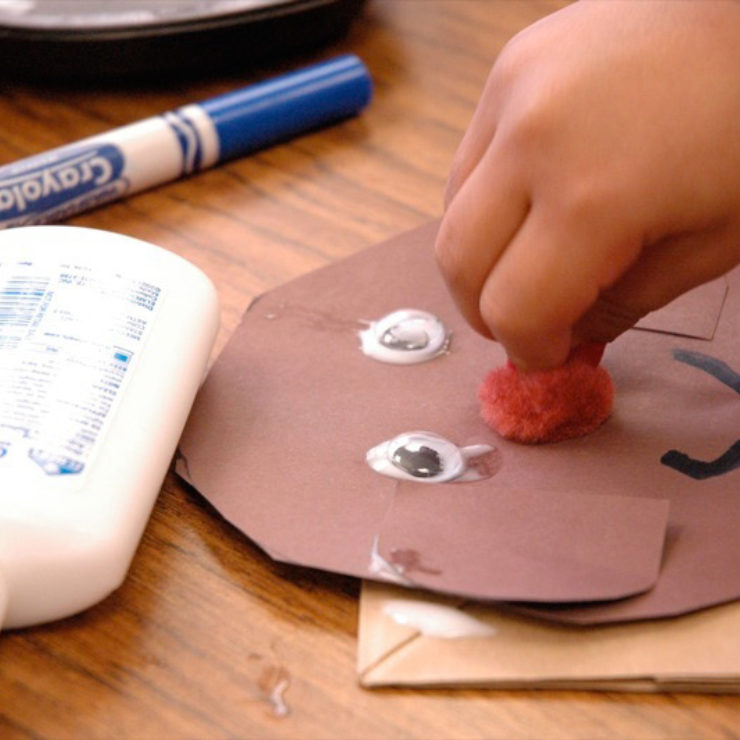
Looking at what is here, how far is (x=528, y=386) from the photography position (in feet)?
1.40

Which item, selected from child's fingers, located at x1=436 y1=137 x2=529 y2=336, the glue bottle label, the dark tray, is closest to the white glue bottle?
the glue bottle label

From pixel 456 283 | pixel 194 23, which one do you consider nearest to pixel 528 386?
pixel 456 283

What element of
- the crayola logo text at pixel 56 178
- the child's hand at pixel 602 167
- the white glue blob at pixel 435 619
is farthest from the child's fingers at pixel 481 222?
the crayola logo text at pixel 56 178

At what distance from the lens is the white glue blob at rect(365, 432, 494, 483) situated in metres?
0.41

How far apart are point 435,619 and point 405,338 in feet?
0.48

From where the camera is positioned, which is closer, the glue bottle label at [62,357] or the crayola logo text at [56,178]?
the glue bottle label at [62,357]

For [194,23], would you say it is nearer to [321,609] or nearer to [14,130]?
[14,130]

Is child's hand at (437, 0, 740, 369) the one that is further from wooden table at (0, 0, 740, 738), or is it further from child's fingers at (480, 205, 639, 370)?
wooden table at (0, 0, 740, 738)

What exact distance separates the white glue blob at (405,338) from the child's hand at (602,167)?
0.29 ft

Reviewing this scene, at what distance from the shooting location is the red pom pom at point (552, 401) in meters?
0.42

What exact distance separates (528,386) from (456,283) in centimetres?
5

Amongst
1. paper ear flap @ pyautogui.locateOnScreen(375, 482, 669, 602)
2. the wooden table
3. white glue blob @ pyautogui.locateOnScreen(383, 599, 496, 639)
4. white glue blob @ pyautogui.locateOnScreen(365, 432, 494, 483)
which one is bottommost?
the wooden table

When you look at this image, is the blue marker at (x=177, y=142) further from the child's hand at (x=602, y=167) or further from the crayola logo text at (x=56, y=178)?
the child's hand at (x=602, y=167)

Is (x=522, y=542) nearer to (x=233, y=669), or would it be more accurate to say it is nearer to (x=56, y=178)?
Answer: (x=233, y=669)
